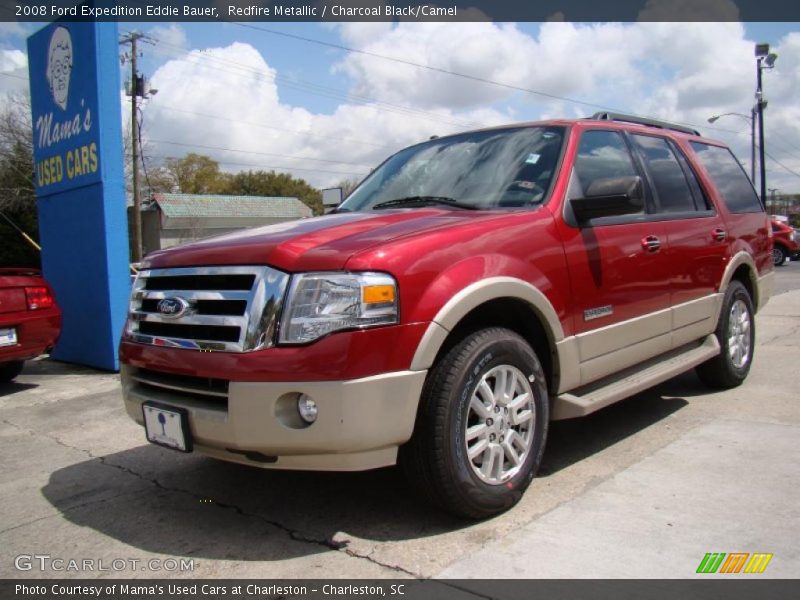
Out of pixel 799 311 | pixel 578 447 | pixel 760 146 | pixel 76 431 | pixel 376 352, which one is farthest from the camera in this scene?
pixel 760 146

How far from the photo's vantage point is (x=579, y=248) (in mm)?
3594

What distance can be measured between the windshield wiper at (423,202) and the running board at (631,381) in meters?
1.16

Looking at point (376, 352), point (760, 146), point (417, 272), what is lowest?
point (376, 352)

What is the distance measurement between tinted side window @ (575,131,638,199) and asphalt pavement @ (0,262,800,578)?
1.62 metres

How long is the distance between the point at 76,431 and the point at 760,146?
1178 inches

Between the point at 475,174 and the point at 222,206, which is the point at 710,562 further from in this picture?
the point at 222,206

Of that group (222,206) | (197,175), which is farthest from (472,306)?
(197,175)

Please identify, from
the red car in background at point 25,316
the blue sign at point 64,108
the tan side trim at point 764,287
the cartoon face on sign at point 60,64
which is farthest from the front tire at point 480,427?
the cartoon face on sign at point 60,64

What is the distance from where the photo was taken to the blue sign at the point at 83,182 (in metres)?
7.31

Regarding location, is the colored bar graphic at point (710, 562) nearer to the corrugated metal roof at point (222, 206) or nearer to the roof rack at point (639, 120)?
the roof rack at point (639, 120)

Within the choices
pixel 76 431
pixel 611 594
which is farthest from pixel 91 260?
pixel 611 594

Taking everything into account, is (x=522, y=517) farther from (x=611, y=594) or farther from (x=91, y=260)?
(x=91, y=260)

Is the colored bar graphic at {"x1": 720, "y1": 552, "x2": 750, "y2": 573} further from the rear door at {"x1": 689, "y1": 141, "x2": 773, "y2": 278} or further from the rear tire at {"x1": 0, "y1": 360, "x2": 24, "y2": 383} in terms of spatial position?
the rear tire at {"x1": 0, "y1": 360, "x2": 24, "y2": 383}

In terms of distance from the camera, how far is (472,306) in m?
2.95
